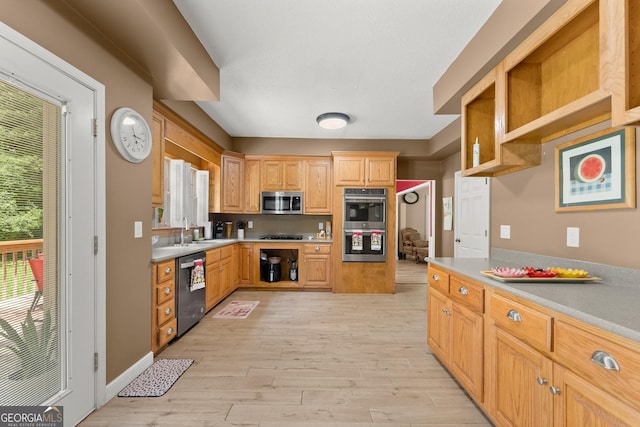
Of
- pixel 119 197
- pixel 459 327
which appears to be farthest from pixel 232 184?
pixel 459 327

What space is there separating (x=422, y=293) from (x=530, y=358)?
146 inches

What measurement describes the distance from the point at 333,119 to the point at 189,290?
109 inches

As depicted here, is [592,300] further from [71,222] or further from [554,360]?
[71,222]

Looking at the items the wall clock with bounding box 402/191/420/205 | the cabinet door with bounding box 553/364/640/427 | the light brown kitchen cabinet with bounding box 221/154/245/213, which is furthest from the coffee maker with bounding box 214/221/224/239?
the wall clock with bounding box 402/191/420/205

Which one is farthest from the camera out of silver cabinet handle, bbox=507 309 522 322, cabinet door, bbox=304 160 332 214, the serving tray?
cabinet door, bbox=304 160 332 214

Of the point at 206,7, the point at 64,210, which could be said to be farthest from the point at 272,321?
the point at 206,7

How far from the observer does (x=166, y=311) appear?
2.75 meters

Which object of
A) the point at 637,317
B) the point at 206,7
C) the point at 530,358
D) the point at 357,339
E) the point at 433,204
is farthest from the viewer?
the point at 433,204

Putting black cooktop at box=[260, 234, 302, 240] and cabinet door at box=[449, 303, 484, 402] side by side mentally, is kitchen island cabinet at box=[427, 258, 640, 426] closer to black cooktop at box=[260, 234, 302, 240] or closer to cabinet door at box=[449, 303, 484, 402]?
cabinet door at box=[449, 303, 484, 402]

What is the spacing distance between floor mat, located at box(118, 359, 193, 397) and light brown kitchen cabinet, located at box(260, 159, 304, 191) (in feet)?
10.8

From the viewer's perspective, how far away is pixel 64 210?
1663mm

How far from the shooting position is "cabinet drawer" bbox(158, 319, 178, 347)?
2.65 metres

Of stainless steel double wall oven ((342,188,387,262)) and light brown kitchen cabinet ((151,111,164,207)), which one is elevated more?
light brown kitchen cabinet ((151,111,164,207))

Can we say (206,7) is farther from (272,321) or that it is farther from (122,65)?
(272,321)
